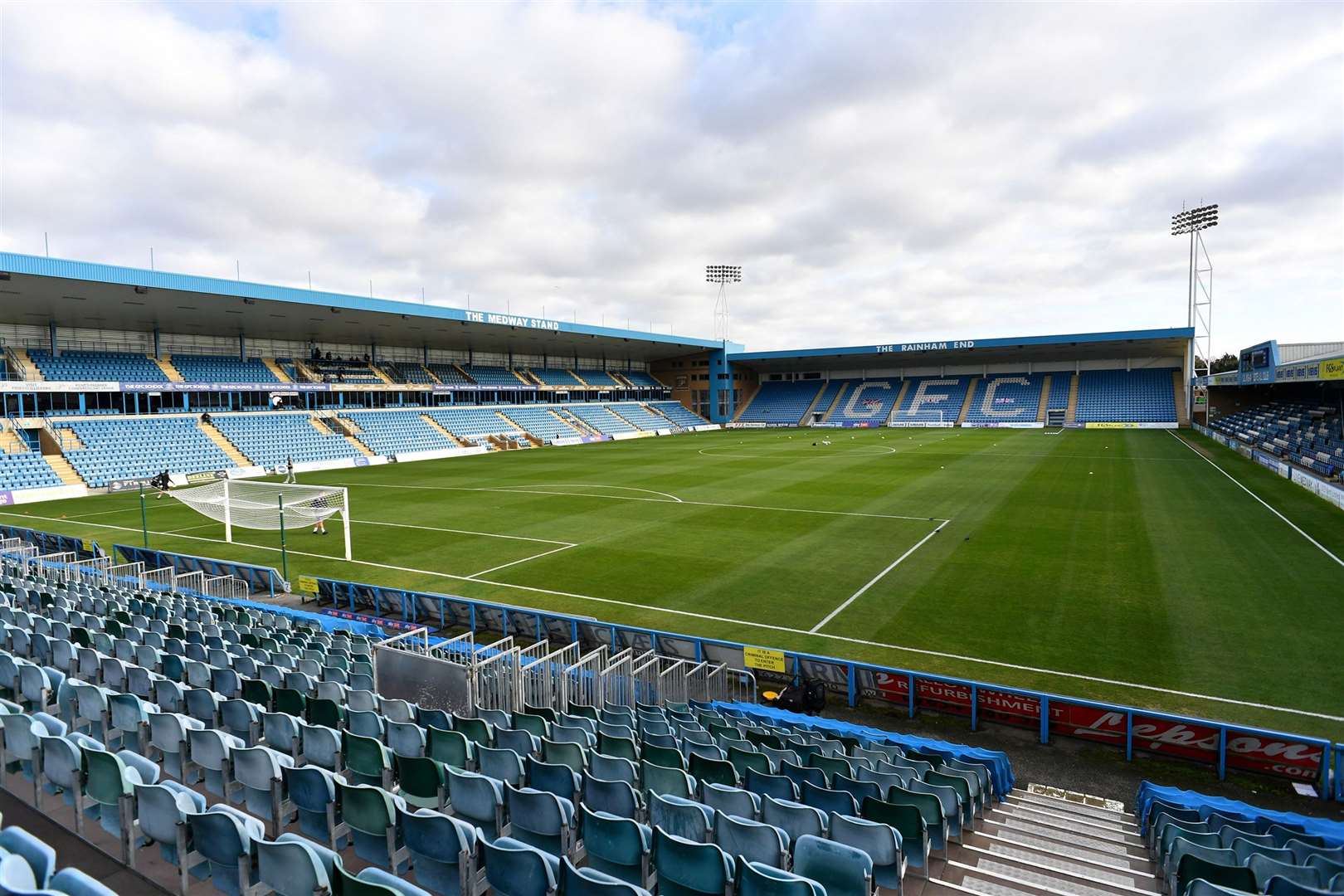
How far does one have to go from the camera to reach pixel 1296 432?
4369cm

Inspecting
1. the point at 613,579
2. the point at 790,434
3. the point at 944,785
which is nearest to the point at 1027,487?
the point at 613,579

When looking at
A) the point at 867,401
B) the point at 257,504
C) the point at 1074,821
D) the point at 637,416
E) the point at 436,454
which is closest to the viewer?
the point at 1074,821

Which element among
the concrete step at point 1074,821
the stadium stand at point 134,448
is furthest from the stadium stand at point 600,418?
the concrete step at point 1074,821

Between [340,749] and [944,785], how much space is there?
582 cm

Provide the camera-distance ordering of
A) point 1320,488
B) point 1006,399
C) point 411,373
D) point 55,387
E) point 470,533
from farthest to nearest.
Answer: point 1006,399 → point 411,373 → point 55,387 → point 1320,488 → point 470,533

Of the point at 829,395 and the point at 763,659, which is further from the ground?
the point at 829,395

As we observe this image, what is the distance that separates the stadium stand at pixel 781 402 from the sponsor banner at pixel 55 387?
212 feet

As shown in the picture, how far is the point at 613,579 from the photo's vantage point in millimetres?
19156

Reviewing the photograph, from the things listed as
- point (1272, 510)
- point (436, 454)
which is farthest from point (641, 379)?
point (1272, 510)

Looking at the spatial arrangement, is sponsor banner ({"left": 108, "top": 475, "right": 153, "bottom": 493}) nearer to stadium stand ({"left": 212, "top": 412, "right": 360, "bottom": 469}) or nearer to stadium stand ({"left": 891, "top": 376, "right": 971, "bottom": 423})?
stadium stand ({"left": 212, "top": 412, "right": 360, "bottom": 469})

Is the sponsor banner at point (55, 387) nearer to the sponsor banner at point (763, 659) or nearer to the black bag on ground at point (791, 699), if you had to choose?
the sponsor banner at point (763, 659)

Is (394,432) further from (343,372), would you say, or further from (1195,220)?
(1195,220)

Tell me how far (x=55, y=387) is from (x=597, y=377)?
52588 mm

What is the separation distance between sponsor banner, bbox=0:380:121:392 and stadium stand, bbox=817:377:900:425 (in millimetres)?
69130
